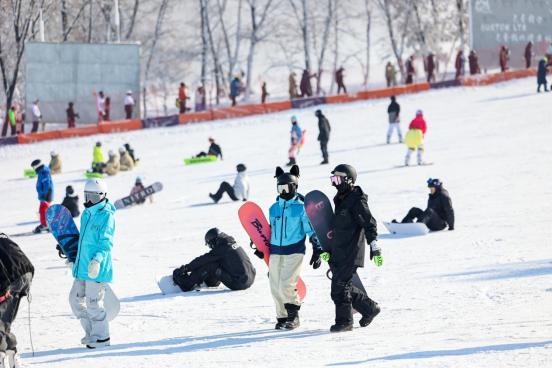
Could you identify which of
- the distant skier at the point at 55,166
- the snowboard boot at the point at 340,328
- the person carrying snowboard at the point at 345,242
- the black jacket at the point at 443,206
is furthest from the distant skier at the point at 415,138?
the snowboard boot at the point at 340,328

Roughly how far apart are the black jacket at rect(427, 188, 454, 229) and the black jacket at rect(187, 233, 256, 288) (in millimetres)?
4432

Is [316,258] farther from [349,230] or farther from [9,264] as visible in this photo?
[9,264]

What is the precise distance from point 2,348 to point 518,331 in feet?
12.5

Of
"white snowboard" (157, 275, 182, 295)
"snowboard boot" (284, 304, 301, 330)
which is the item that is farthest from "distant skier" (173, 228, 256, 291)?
"snowboard boot" (284, 304, 301, 330)

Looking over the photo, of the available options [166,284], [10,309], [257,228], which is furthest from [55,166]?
[10,309]

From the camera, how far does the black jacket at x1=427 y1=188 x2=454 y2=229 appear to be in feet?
49.8

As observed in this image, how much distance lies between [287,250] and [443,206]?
631 cm

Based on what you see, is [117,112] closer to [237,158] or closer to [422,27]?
[237,158]

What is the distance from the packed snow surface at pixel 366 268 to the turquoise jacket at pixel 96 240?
66cm

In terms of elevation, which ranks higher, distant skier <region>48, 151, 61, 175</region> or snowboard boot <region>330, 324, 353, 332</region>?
distant skier <region>48, 151, 61, 175</region>

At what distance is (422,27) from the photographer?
57.4 m

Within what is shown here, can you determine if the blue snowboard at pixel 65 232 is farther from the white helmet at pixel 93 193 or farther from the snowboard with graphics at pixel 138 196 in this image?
the snowboard with graphics at pixel 138 196

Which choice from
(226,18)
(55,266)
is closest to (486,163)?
(55,266)

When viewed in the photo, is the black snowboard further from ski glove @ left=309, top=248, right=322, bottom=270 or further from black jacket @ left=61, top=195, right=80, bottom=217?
black jacket @ left=61, top=195, right=80, bottom=217
